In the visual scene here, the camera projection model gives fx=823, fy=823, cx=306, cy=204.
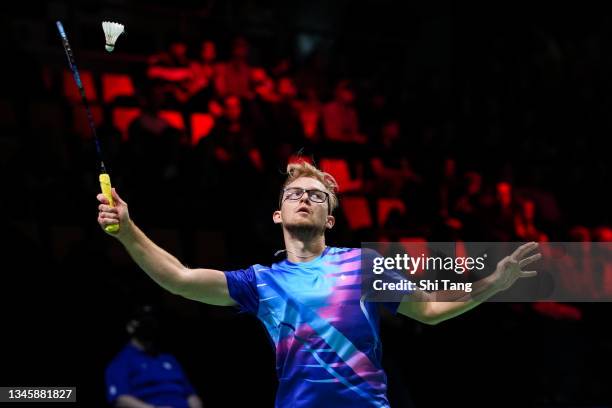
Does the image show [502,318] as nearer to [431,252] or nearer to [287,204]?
[431,252]

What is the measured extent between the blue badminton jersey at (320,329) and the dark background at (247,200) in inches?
87.6

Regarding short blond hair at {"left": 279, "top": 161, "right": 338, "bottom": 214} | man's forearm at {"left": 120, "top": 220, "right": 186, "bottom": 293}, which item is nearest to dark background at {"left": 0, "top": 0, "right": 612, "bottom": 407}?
short blond hair at {"left": 279, "top": 161, "right": 338, "bottom": 214}

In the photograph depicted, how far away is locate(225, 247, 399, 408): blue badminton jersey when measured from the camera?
2738mm

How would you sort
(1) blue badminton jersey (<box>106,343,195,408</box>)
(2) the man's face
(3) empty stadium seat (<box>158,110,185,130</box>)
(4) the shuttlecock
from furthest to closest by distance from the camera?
(3) empty stadium seat (<box>158,110,185,130</box>) → (1) blue badminton jersey (<box>106,343,195,408</box>) → (2) the man's face → (4) the shuttlecock

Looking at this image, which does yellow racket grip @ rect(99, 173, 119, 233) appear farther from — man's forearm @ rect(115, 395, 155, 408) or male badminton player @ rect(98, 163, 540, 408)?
man's forearm @ rect(115, 395, 155, 408)

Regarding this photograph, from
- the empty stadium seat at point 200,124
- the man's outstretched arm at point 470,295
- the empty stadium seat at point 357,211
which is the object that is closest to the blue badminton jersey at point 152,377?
the empty stadium seat at point 357,211

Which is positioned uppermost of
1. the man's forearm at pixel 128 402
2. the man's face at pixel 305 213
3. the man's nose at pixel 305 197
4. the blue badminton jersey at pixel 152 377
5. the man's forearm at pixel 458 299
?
the man's nose at pixel 305 197

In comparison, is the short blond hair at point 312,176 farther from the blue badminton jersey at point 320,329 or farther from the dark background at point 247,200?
the dark background at point 247,200

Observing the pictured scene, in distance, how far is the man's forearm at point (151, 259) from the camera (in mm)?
2624

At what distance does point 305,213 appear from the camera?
10.1 feet

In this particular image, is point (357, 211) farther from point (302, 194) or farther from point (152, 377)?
point (302, 194)

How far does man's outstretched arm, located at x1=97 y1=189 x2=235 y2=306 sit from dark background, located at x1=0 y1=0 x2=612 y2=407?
2.39 m

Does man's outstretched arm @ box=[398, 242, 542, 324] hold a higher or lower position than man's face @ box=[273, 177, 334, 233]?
lower

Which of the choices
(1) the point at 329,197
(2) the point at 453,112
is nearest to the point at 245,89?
(2) the point at 453,112
